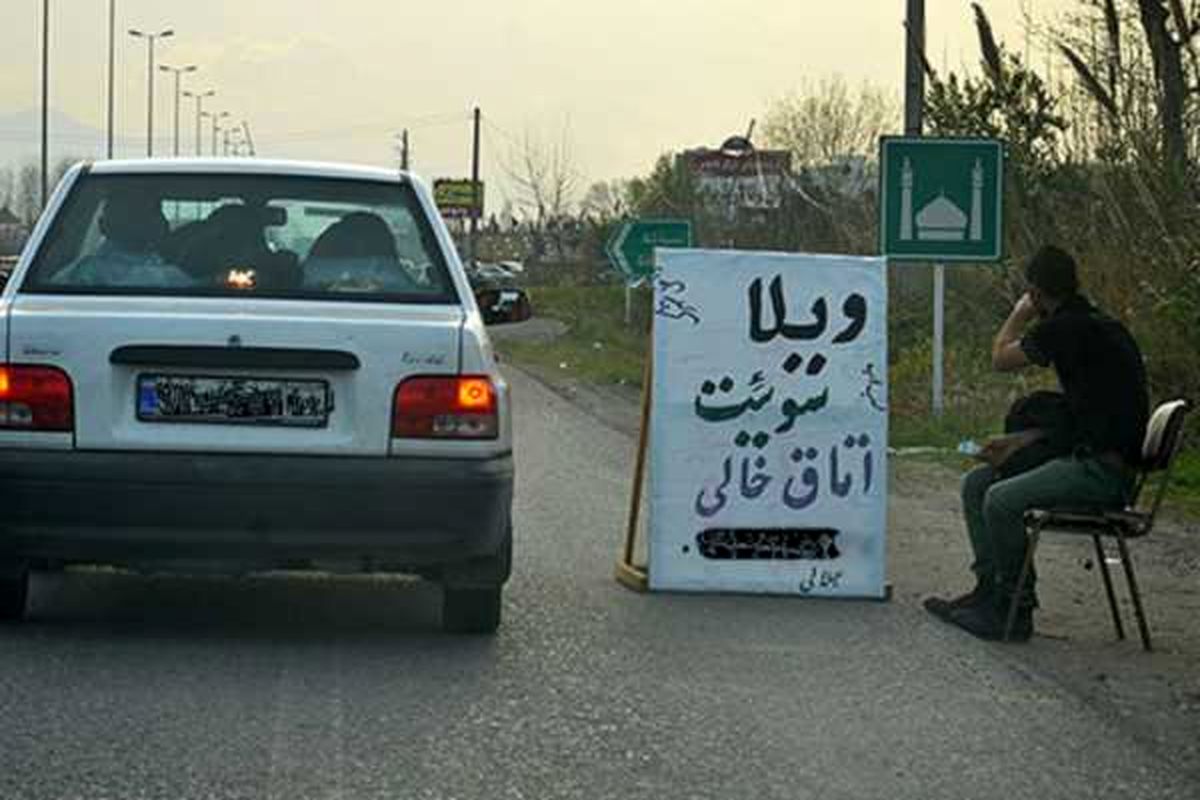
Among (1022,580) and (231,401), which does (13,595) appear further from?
(1022,580)

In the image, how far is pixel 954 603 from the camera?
340 inches

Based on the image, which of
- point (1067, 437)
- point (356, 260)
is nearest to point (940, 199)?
point (1067, 437)

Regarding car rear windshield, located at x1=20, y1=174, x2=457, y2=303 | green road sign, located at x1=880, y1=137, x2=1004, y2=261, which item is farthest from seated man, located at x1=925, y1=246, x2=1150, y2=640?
green road sign, located at x1=880, y1=137, x2=1004, y2=261

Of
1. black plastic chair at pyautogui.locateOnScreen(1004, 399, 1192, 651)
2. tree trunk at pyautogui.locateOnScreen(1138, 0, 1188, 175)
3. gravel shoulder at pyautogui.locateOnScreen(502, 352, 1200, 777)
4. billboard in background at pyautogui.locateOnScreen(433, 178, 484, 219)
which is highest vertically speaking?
billboard in background at pyautogui.locateOnScreen(433, 178, 484, 219)

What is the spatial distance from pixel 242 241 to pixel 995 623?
3.33m

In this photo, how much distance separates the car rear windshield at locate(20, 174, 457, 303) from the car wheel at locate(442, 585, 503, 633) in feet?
3.61

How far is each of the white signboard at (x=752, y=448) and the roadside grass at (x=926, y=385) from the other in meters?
4.44

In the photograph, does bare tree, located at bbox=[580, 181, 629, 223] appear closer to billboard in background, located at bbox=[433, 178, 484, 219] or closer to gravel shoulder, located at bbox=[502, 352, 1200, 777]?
billboard in background, located at bbox=[433, 178, 484, 219]

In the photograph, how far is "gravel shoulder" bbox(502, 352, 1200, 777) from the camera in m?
7.02

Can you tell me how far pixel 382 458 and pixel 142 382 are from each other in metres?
0.87

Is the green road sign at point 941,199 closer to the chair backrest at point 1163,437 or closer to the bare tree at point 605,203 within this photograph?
the chair backrest at point 1163,437

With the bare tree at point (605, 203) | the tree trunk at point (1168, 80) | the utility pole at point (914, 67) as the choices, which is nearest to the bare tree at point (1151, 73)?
the tree trunk at point (1168, 80)

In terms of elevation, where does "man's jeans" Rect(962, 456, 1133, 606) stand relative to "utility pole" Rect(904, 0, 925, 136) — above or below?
below

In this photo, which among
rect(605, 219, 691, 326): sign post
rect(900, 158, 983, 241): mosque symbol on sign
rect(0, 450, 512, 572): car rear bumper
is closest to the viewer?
rect(0, 450, 512, 572): car rear bumper
